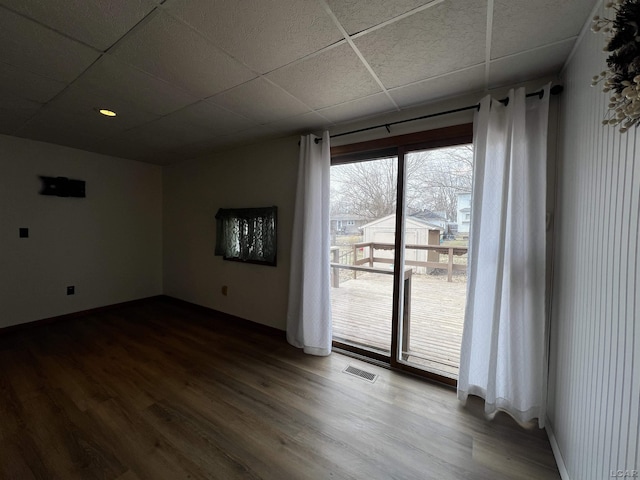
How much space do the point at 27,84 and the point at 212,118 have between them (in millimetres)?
1262

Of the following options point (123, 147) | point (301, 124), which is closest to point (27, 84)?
point (123, 147)

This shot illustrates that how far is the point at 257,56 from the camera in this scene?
1513 millimetres

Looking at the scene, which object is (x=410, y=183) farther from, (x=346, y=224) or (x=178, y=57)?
(x=178, y=57)

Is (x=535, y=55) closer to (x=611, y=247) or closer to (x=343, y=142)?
(x=611, y=247)

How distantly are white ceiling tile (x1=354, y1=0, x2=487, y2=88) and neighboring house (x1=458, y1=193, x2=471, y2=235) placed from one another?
3.10ft

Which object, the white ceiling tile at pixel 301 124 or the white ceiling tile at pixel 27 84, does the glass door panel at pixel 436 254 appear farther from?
the white ceiling tile at pixel 27 84

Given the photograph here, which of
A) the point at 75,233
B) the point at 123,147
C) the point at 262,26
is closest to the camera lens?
the point at 262,26

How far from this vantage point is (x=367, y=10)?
3.91 ft

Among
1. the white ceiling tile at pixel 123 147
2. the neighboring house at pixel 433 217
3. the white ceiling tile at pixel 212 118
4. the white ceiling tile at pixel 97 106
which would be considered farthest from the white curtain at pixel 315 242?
the white ceiling tile at pixel 123 147

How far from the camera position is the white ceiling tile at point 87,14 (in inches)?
45.7

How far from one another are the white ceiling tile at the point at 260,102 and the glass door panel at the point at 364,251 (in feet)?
2.65

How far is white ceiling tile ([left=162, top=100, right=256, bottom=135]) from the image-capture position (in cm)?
222

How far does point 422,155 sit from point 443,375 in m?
1.96

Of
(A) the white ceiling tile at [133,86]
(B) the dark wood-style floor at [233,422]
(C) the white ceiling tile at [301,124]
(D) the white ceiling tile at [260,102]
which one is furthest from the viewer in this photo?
(C) the white ceiling tile at [301,124]
